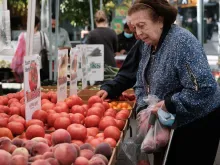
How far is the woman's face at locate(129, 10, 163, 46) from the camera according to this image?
3.25 meters

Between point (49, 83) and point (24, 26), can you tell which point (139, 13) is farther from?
point (24, 26)

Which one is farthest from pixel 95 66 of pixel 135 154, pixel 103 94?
pixel 135 154

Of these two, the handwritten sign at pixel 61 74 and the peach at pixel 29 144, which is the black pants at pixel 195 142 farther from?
the handwritten sign at pixel 61 74

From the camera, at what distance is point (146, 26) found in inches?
128

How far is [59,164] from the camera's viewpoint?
239 cm

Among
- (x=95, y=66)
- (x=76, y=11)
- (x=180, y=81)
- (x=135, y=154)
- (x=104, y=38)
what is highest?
(x=76, y=11)

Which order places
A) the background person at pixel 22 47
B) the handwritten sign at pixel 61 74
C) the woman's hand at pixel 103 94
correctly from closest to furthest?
1. the handwritten sign at pixel 61 74
2. the woman's hand at pixel 103 94
3. the background person at pixel 22 47

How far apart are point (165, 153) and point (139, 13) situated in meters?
0.97

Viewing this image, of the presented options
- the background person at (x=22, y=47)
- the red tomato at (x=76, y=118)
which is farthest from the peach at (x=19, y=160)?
the background person at (x=22, y=47)

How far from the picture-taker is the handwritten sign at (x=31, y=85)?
347cm

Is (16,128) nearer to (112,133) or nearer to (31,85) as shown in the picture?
(31,85)

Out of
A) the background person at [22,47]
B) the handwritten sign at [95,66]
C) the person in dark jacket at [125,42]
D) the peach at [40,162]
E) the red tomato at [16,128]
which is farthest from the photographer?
the person in dark jacket at [125,42]

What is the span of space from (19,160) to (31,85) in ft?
4.33

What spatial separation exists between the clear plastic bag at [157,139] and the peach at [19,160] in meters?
1.06
